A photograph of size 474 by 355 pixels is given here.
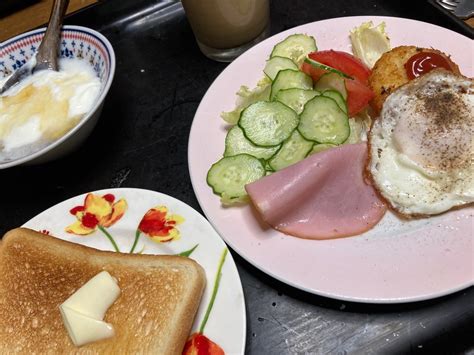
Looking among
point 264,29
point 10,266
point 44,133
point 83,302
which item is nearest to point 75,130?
point 44,133

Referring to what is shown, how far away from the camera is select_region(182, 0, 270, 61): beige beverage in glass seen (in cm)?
225

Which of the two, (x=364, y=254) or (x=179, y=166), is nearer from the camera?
(x=364, y=254)

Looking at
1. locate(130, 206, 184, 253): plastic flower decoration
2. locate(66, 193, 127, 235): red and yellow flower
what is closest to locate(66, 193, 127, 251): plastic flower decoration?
locate(66, 193, 127, 235): red and yellow flower

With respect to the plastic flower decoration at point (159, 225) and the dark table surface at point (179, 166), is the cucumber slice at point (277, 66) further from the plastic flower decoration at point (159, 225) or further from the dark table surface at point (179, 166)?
the plastic flower decoration at point (159, 225)

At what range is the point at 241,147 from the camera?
6.23ft

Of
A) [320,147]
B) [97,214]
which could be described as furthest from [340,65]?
[97,214]

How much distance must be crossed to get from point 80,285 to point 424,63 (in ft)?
5.18

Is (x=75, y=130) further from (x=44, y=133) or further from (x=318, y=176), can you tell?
(x=318, y=176)

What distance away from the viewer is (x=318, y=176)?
171 cm

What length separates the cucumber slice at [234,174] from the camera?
5.78ft

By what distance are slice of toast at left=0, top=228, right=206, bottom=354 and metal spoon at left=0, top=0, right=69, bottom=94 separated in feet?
2.96

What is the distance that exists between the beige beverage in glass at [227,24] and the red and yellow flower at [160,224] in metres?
1.05

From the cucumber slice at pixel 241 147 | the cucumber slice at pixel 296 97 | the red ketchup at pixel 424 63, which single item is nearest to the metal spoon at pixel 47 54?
the cucumber slice at pixel 241 147

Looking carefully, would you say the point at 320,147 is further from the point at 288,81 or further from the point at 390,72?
the point at 390,72
